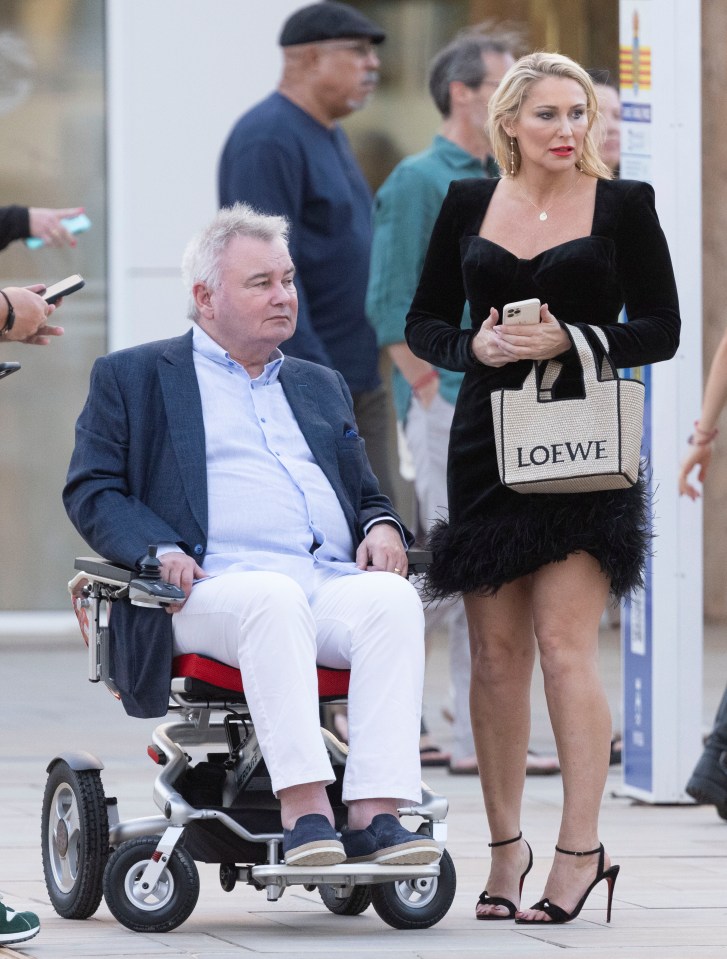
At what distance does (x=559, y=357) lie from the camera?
4.74 metres

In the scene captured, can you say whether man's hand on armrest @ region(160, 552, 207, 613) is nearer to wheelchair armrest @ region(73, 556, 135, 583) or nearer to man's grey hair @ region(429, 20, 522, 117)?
wheelchair armrest @ region(73, 556, 135, 583)

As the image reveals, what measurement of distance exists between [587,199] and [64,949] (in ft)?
6.27

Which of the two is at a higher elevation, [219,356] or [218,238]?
[218,238]

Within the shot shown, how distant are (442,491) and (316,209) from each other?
1.03m

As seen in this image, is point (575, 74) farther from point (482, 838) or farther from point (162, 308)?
point (162, 308)

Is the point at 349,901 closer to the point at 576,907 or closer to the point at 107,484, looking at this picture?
the point at 576,907

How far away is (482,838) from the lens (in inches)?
232

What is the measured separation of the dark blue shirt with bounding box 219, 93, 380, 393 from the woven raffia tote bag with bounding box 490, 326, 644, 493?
2398 mm

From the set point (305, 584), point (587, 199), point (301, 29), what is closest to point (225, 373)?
point (305, 584)

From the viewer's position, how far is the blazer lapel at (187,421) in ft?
15.7

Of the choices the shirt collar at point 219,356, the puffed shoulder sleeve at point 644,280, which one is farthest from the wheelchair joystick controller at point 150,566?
the puffed shoulder sleeve at point 644,280

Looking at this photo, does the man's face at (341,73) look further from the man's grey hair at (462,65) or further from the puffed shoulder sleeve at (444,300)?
the puffed shoulder sleeve at (444,300)

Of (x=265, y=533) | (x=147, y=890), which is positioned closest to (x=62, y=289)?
(x=265, y=533)

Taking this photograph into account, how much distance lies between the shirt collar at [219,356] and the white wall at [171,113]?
17.6ft
